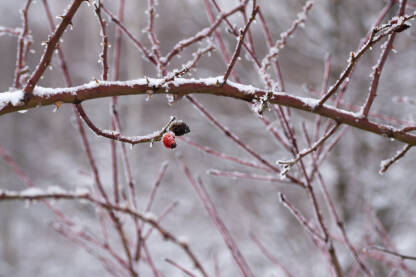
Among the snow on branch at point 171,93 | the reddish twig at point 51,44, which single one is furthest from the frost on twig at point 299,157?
the reddish twig at point 51,44

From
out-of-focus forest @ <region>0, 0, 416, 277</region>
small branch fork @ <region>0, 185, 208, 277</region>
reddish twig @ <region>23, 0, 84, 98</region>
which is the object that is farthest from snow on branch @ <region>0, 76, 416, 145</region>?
small branch fork @ <region>0, 185, 208, 277</region>

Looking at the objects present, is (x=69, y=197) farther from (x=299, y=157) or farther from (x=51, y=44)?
(x=299, y=157)

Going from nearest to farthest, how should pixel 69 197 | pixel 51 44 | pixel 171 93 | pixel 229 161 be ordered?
pixel 51 44 < pixel 171 93 < pixel 69 197 < pixel 229 161

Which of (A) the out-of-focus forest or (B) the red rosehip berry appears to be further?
(A) the out-of-focus forest

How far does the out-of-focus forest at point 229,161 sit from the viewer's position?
2141 mm

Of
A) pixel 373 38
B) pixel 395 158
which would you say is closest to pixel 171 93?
pixel 373 38

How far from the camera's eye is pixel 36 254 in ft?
30.2

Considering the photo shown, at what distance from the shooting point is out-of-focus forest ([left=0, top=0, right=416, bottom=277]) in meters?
2.14

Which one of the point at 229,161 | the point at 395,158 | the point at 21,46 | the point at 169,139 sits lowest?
the point at 169,139

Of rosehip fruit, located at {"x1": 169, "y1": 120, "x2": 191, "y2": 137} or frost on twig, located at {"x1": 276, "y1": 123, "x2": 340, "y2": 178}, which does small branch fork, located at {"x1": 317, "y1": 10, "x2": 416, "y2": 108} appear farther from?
rosehip fruit, located at {"x1": 169, "y1": 120, "x2": 191, "y2": 137}

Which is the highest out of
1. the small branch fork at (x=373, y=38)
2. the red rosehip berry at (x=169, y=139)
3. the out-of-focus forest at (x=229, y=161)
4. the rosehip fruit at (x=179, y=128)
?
the out-of-focus forest at (x=229, y=161)

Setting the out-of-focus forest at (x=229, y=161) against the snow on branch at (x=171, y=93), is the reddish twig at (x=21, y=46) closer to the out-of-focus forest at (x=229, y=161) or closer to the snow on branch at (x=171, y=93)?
the out-of-focus forest at (x=229, y=161)

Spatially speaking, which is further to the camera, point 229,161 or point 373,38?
point 229,161

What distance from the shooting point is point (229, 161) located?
338 cm
